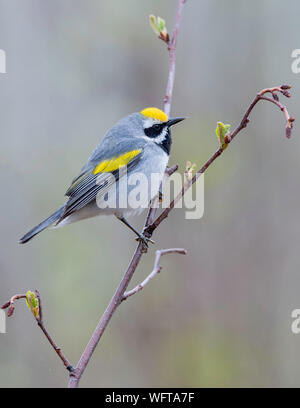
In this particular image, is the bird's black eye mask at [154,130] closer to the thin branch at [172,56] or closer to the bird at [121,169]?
the bird at [121,169]

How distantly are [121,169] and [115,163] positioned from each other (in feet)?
0.21

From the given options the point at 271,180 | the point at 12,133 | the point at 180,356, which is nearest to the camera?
the point at 180,356

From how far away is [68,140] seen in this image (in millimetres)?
5477

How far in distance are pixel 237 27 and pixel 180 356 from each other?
3.18m

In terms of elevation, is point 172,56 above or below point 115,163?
above

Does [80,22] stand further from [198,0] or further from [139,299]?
[139,299]

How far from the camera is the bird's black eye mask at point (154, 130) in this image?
3291 mm

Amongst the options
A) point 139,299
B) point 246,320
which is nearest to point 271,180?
point 246,320

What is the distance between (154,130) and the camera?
3338 mm

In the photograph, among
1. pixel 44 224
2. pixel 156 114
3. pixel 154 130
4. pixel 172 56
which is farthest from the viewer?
pixel 154 130

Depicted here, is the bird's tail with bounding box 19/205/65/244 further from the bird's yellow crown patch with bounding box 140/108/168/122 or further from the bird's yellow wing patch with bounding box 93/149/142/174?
the bird's yellow crown patch with bounding box 140/108/168/122

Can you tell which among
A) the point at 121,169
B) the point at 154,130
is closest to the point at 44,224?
the point at 121,169

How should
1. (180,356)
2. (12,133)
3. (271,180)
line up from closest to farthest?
(180,356), (271,180), (12,133)

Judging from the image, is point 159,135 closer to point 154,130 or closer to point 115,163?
point 154,130
